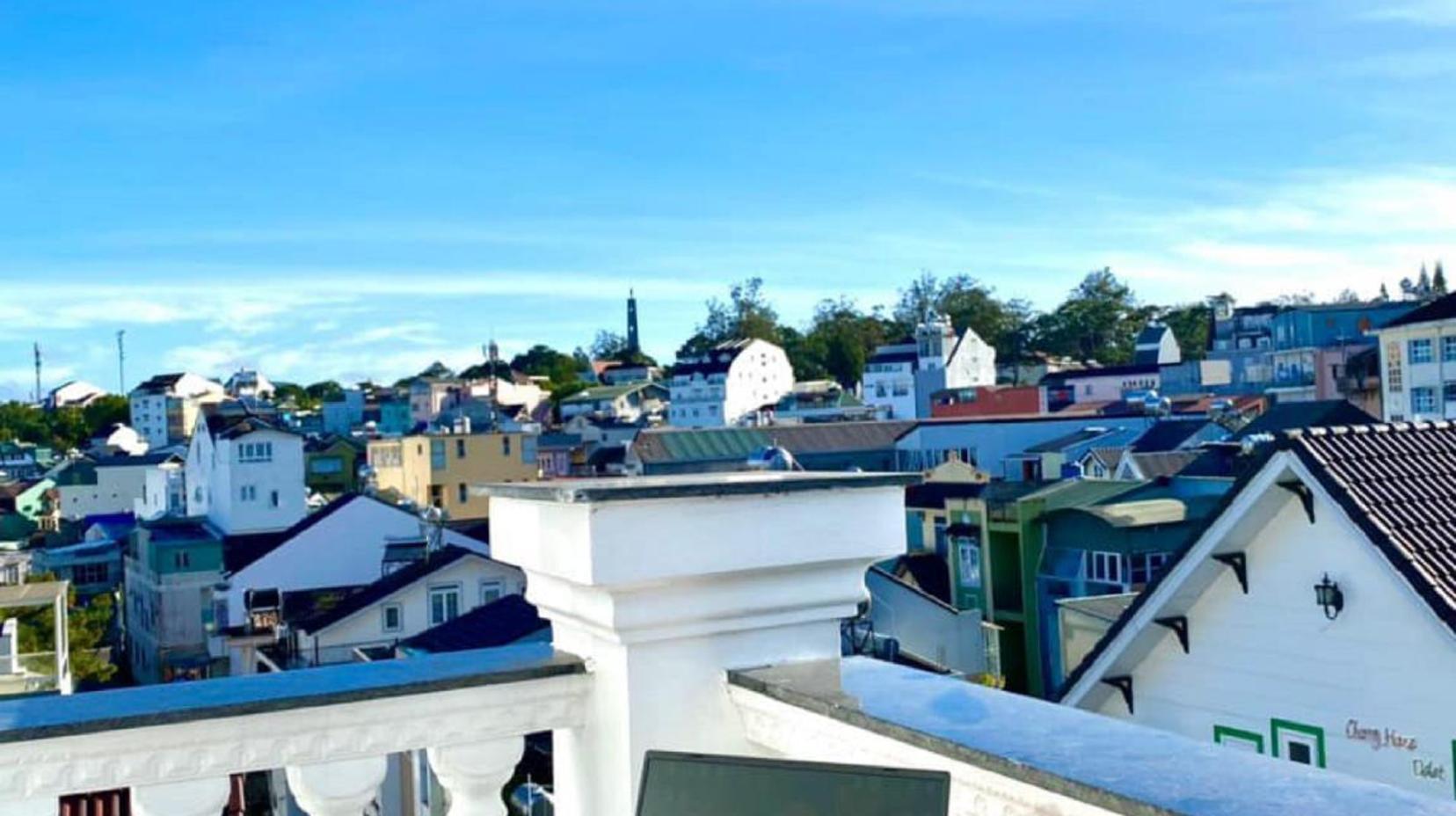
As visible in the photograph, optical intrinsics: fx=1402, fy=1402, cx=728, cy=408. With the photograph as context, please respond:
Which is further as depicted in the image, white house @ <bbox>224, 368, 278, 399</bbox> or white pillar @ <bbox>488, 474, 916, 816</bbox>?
white house @ <bbox>224, 368, 278, 399</bbox>

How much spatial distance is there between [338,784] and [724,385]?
7805 cm

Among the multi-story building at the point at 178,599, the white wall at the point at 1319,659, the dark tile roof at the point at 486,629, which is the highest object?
the white wall at the point at 1319,659

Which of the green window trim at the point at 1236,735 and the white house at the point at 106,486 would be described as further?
the white house at the point at 106,486

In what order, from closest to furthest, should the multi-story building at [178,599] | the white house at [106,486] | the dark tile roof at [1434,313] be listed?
the multi-story building at [178,599] < the dark tile roof at [1434,313] < the white house at [106,486]

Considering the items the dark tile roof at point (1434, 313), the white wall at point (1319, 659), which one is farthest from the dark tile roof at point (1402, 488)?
the dark tile roof at point (1434, 313)

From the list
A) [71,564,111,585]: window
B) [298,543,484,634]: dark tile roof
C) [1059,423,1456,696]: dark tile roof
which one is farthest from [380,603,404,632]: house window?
[71,564,111,585]: window

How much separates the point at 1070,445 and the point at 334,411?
66252mm

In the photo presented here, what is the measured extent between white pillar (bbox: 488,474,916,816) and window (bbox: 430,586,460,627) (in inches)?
865

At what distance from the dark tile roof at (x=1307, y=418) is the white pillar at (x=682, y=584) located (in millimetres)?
30846

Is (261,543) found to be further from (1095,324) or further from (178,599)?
(1095,324)

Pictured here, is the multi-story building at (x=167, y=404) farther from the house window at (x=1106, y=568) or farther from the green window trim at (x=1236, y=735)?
the green window trim at (x=1236, y=735)

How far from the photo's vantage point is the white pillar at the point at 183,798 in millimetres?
2197

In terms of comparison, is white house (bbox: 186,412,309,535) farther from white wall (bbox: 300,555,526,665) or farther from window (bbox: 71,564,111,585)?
white wall (bbox: 300,555,526,665)

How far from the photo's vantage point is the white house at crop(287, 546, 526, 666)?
2283 centimetres
